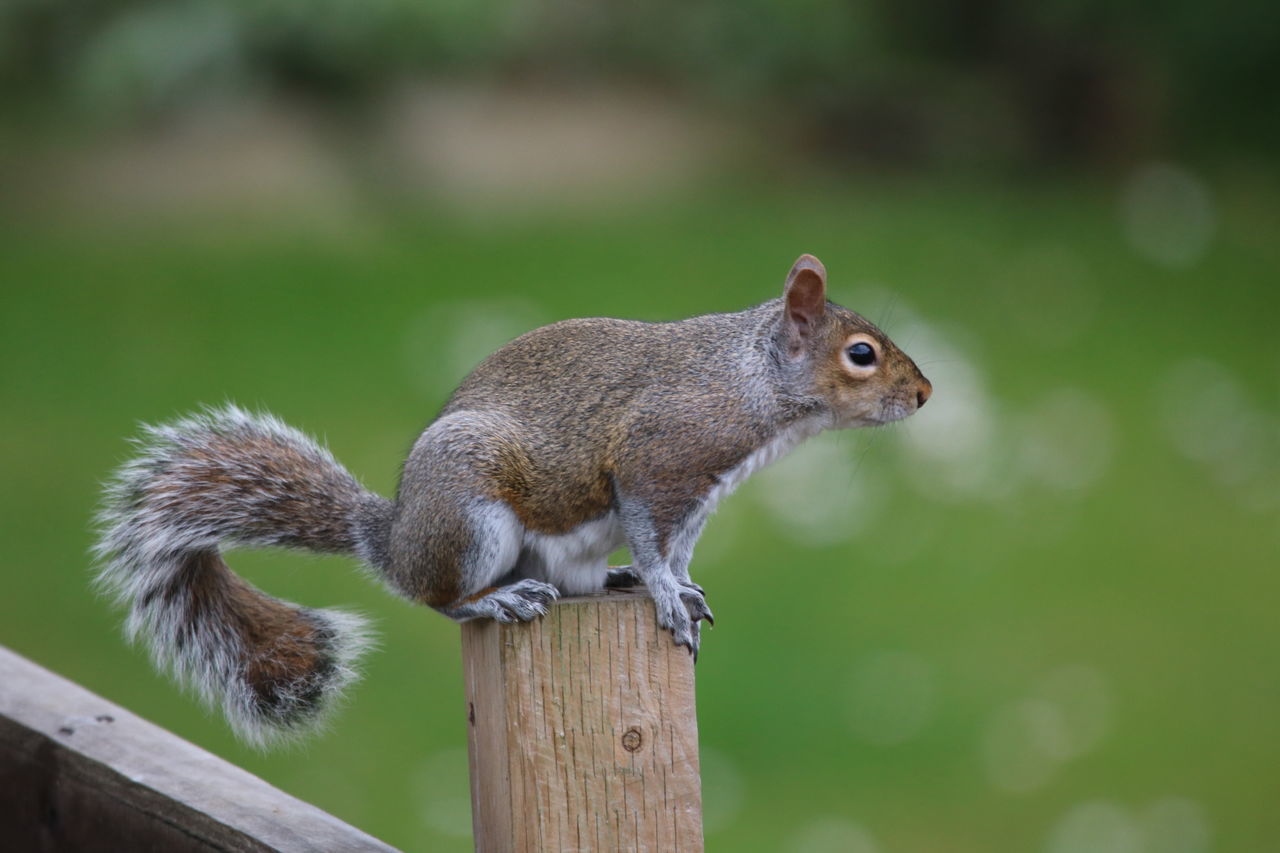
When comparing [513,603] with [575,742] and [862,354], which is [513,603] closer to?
[575,742]

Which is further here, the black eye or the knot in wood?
the black eye

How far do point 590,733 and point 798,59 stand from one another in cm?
474

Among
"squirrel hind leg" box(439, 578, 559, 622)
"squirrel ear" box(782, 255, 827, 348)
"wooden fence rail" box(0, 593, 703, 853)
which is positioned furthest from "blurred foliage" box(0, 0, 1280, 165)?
"wooden fence rail" box(0, 593, 703, 853)

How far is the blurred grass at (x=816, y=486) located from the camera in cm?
334

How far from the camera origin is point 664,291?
197 inches

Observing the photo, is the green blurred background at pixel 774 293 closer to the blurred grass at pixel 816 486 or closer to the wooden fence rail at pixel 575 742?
the blurred grass at pixel 816 486

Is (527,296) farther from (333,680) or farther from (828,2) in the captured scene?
(333,680)

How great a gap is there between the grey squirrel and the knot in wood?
24 centimetres

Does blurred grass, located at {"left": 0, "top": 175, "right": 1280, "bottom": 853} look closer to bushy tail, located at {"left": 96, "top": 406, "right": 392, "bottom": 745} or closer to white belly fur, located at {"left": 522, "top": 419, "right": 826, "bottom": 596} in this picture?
white belly fur, located at {"left": 522, "top": 419, "right": 826, "bottom": 596}

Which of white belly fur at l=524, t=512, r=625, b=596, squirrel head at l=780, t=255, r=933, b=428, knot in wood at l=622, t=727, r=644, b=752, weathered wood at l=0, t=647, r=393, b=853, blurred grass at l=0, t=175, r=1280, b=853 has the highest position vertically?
blurred grass at l=0, t=175, r=1280, b=853

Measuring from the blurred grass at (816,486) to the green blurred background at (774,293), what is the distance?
1 cm

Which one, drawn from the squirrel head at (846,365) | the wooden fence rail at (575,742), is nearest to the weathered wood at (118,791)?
the wooden fence rail at (575,742)

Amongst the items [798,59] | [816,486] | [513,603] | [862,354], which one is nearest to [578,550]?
[513,603]

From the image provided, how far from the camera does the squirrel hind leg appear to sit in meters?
1.18
